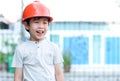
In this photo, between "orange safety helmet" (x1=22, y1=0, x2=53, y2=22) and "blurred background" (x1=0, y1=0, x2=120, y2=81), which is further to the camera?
"blurred background" (x1=0, y1=0, x2=120, y2=81)

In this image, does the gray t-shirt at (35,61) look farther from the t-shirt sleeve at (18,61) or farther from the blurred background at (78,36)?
the blurred background at (78,36)

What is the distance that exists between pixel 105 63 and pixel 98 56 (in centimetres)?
68

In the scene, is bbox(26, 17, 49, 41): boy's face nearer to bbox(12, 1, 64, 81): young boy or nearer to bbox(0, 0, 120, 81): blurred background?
bbox(12, 1, 64, 81): young boy

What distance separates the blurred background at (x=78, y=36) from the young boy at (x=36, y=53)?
4.63m

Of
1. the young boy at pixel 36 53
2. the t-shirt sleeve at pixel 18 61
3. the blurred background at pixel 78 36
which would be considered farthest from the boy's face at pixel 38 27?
the blurred background at pixel 78 36

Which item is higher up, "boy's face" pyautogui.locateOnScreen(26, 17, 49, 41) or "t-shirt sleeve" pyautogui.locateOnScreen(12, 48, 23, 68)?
"boy's face" pyautogui.locateOnScreen(26, 17, 49, 41)

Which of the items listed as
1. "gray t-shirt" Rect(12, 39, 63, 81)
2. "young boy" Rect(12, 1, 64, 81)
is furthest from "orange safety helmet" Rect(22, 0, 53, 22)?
"gray t-shirt" Rect(12, 39, 63, 81)

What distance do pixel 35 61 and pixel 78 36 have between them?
24.0ft

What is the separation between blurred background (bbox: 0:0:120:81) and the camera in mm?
8773

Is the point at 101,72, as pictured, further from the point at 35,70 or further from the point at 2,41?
the point at 35,70

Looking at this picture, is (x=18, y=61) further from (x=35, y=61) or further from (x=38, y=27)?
(x=38, y=27)

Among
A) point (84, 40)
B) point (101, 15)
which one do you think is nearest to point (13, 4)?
point (101, 15)

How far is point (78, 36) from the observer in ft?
33.6

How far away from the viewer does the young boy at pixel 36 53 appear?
294 cm
